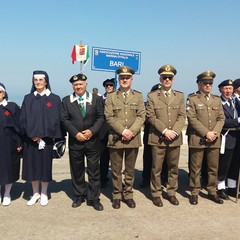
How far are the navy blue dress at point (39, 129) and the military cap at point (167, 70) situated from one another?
1.61 meters

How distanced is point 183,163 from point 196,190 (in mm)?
3249

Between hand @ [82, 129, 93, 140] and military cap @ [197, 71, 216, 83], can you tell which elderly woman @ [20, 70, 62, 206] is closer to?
hand @ [82, 129, 93, 140]

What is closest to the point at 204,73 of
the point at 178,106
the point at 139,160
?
the point at 178,106

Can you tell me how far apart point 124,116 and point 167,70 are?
36.9 inches

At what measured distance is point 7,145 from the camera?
4.50 m

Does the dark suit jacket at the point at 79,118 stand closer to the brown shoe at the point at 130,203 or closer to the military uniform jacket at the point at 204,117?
the brown shoe at the point at 130,203

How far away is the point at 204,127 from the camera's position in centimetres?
457

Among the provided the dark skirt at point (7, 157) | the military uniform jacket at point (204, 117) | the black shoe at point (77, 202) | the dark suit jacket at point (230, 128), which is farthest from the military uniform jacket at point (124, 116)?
the dark skirt at point (7, 157)

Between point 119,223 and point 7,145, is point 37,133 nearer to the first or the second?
point 7,145

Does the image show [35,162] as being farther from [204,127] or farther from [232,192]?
[232,192]

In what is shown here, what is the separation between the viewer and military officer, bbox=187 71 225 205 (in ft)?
15.1

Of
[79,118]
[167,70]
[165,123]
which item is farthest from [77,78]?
[165,123]

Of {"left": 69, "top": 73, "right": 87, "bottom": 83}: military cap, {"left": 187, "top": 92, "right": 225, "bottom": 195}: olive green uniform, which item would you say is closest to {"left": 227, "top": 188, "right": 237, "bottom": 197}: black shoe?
{"left": 187, "top": 92, "right": 225, "bottom": 195}: olive green uniform

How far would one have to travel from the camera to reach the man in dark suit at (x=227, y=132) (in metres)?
4.76
